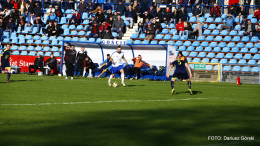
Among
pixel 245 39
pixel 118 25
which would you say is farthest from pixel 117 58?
pixel 118 25

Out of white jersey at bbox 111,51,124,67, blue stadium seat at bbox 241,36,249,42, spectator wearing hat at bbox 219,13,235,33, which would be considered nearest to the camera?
white jersey at bbox 111,51,124,67

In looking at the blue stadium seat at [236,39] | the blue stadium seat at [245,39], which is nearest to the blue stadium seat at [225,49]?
the blue stadium seat at [236,39]

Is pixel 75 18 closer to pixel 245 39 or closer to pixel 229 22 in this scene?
pixel 229 22

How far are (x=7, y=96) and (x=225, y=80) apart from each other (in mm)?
16764

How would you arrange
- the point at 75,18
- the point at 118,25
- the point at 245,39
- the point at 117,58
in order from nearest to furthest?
the point at 117,58 → the point at 245,39 → the point at 118,25 → the point at 75,18

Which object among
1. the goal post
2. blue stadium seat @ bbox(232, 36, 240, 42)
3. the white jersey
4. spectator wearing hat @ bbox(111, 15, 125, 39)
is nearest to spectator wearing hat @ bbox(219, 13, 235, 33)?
blue stadium seat @ bbox(232, 36, 240, 42)

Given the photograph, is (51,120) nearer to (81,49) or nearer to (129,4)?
(81,49)

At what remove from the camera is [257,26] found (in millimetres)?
26828

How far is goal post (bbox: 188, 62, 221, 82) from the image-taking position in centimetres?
2522

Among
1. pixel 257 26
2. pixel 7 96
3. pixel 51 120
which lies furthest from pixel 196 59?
pixel 51 120

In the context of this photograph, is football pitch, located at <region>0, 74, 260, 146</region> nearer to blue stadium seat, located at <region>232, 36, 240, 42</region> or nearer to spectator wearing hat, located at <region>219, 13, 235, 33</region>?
blue stadium seat, located at <region>232, 36, 240, 42</region>

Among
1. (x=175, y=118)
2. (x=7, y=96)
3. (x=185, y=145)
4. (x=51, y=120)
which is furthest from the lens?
(x=7, y=96)

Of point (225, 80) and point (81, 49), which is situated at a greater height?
point (81, 49)

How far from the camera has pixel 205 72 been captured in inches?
1000
